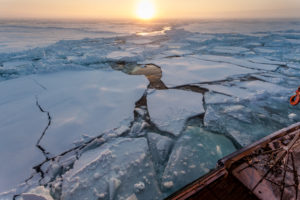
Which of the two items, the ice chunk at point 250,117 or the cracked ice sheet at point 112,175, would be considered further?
the ice chunk at point 250,117

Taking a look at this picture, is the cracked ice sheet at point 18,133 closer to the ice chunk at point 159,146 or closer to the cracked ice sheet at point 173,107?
the ice chunk at point 159,146

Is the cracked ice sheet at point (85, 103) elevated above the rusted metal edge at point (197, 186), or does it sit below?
below

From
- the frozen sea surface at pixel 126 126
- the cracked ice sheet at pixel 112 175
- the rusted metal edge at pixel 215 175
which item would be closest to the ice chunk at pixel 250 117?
the frozen sea surface at pixel 126 126

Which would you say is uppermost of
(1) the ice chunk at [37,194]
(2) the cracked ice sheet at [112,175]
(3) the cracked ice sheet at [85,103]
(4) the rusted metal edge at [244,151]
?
(4) the rusted metal edge at [244,151]

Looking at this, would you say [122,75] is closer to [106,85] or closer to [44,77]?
[106,85]

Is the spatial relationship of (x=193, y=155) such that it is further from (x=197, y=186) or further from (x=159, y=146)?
(x=197, y=186)

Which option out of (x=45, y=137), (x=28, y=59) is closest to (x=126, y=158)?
(x=45, y=137)

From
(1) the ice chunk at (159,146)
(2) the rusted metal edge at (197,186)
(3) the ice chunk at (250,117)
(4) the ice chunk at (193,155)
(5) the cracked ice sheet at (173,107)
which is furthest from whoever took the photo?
(5) the cracked ice sheet at (173,107)
